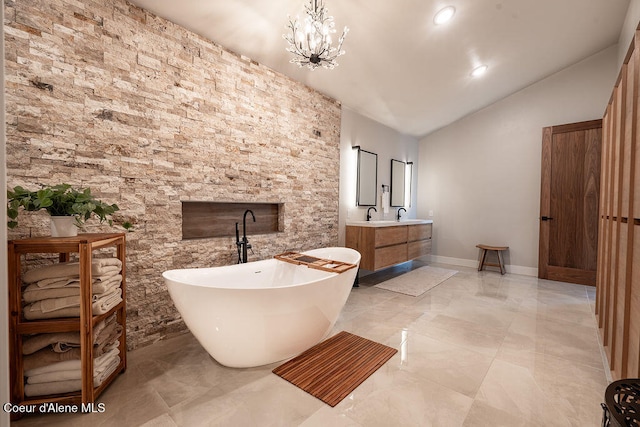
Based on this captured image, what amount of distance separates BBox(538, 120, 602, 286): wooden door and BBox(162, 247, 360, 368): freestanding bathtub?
398 cm

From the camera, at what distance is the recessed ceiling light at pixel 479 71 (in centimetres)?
371

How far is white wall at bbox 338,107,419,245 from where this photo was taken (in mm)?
4090

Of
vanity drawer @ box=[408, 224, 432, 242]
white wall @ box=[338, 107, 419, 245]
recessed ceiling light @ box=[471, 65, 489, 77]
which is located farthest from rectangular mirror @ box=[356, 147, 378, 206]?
→ recessed ceiling light @ box=[471, 65, 489, 77]

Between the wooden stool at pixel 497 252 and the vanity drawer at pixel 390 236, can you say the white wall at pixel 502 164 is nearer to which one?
the wooden stool at pixel 497 252

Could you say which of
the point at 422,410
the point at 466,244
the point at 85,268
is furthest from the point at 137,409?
the point at 466,244

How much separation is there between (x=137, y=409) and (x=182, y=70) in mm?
2457

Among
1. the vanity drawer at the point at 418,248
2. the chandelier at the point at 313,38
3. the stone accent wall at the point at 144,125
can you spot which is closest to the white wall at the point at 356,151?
the vanity drawer at the point at 418,248

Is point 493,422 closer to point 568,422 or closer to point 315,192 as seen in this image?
point 568,422

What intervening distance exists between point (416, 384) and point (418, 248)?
3353 millimetres

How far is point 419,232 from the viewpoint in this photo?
4.93m

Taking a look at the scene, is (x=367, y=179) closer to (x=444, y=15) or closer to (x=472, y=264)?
(x=444, y=15)

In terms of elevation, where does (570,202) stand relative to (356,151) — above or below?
below

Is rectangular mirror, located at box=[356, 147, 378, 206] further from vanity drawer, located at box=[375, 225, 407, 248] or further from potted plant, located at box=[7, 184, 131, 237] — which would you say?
potted plant, located at box=[7, 184, 131, 237]

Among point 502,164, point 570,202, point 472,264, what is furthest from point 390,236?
point 570,202
